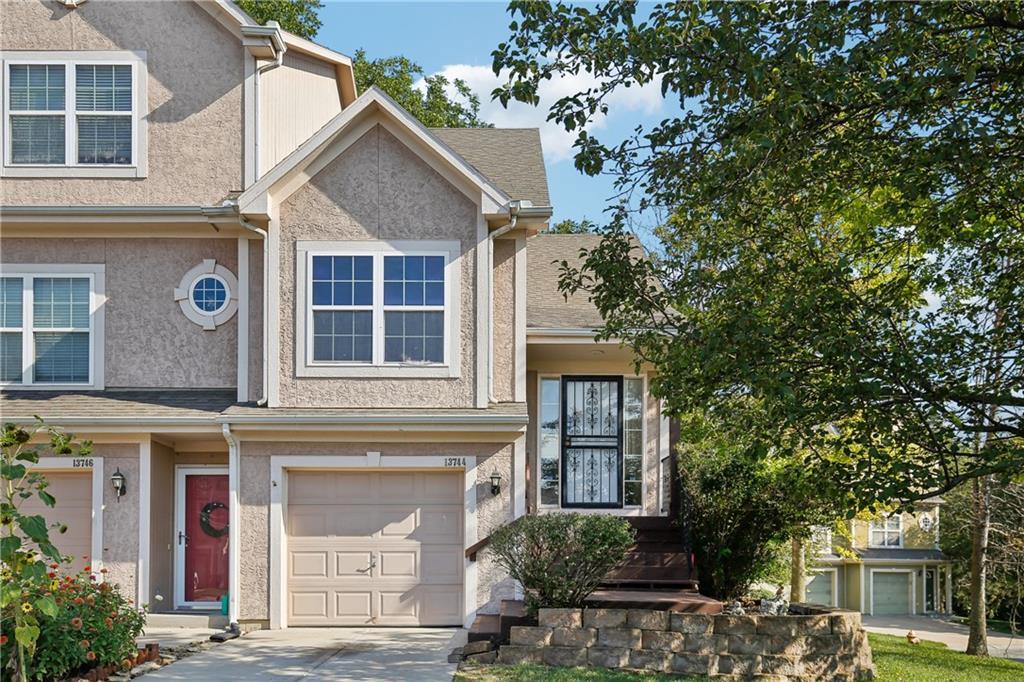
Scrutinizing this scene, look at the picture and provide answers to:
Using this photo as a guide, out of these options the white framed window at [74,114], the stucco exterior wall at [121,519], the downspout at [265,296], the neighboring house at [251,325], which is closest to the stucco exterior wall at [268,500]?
the neighboring house at [251,325]

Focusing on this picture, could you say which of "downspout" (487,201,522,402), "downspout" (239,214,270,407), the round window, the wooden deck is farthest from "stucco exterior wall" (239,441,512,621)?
the round window

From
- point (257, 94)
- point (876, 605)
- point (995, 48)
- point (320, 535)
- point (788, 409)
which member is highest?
point (257, 94)

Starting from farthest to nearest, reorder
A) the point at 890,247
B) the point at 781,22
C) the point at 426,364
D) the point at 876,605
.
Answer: the point at 876,605, the point at 426,364, the point at 890,247, the point at 781,22

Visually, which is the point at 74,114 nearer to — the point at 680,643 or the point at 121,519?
the point at 121,519

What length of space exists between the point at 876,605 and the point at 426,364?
3388cm

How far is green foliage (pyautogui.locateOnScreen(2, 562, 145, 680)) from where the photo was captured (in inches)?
369

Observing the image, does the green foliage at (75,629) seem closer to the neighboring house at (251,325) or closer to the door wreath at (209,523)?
the neighboring house at (251,325)

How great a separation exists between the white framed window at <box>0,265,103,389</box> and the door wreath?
8.44ft

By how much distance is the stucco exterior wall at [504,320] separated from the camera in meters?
14.2

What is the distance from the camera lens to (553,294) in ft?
54.4

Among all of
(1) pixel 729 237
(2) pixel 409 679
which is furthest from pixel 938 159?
(2) pixel 409 679

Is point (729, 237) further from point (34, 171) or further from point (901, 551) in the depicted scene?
point (901, 551)

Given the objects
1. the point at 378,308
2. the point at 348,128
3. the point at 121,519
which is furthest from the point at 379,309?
the point at 121,519

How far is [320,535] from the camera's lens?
1419 centimetres
